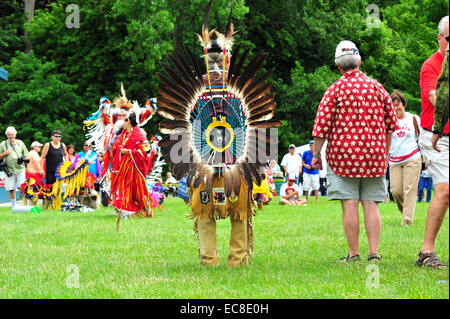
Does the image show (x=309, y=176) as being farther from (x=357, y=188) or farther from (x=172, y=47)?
(x=172, y=47)

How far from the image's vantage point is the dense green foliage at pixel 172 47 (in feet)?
80.5

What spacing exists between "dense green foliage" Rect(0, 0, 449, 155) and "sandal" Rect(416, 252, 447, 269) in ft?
62.6

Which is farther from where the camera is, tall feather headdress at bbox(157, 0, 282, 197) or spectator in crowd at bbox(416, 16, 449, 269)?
tall feather headdress at bbox(157, 0, 282, 197)

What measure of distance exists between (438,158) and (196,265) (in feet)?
6.43

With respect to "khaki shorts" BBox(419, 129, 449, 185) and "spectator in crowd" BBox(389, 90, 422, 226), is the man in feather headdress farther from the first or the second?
"spectator in crowd" BBox(389, 90, 422, 226)

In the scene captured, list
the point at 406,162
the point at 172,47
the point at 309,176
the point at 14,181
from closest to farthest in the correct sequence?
the point at 406,162 < the point at 14,181 < the point at 309,176 < the point at 172,47

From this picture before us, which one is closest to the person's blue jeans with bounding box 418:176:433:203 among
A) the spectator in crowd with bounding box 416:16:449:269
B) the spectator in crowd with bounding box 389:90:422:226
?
the spectator in crowd with bounding box 389:90:422:226

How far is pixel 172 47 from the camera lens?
23.9 meters

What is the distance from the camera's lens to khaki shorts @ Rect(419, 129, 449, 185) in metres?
4.73

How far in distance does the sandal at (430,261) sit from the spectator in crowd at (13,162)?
31.8ft

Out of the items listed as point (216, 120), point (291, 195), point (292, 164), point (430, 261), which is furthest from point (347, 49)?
point (292, 164)

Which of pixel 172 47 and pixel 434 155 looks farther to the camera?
pixel 172 47
